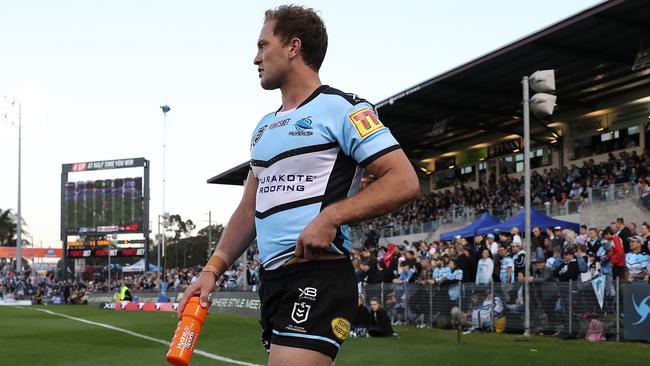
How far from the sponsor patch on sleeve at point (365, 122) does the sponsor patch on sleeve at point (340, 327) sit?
74 centimetres

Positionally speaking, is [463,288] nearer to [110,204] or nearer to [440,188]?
[440,188]

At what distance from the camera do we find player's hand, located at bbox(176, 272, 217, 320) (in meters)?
3.45

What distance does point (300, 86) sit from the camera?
11.7ft

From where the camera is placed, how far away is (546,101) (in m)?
16.4

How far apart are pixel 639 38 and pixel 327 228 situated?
2761cm

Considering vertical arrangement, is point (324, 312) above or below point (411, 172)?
below

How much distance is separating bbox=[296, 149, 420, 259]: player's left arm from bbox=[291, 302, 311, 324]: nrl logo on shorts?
0.71ft

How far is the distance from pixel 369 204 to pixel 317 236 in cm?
24

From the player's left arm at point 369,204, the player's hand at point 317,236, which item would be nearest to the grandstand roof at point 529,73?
the player's left arm at point 369,204

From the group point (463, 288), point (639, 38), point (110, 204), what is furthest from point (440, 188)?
point (463, 288)

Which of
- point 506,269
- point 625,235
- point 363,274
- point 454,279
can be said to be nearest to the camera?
point 625,235

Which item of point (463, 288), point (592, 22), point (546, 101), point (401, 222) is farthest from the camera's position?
point (401, 222)

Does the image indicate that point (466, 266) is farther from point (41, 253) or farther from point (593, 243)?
point (41, 253)

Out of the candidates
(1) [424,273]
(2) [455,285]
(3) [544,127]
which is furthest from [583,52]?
(2) [455,285]
